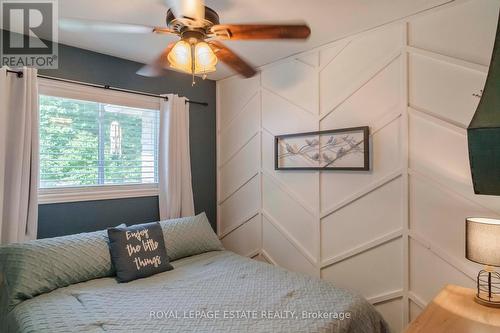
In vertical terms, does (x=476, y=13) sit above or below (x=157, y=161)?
above

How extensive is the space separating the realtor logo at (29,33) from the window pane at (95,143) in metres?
0.31

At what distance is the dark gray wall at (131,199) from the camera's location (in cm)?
244

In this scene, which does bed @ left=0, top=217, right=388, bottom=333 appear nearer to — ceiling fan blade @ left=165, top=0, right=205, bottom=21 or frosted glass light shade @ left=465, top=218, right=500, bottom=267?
frosted glass light shade @ left=465, top=218, right=500, bottom=267

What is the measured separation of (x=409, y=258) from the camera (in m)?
2.01

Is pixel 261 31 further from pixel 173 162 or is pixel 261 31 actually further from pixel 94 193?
pixel 94 193

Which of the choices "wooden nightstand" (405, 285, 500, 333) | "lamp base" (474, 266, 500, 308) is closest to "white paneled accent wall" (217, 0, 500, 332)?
"lamp base" (474, 266, 500, 308)

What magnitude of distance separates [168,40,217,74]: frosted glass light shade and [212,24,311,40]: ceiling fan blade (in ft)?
0.36

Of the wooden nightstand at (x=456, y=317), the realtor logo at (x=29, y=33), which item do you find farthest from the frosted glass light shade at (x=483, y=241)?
the realtor logo at (x=29, y=33)

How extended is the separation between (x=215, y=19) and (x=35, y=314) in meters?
1.79

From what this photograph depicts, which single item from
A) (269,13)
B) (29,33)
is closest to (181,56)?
(269,13)

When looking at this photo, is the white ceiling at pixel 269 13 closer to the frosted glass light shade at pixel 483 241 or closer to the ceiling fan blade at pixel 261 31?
the ceiling fan blade at pixel 261 31

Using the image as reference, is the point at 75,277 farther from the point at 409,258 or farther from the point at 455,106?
the point at 455,106

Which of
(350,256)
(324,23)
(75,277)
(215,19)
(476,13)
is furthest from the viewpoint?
(350,256)

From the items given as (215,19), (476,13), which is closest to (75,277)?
(215,19)
